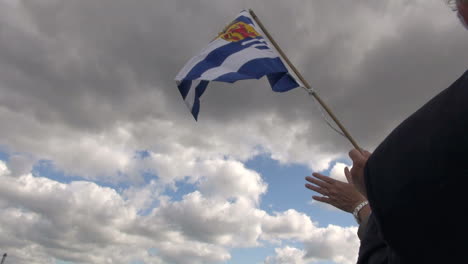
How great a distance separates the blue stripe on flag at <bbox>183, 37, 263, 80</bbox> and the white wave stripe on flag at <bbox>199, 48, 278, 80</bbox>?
0.14 meters

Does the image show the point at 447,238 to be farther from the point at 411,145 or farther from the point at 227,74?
the point at 227,74

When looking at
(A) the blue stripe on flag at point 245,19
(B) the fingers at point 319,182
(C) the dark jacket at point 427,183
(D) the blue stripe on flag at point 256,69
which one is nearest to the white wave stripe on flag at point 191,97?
(D) the blue stripe on flag at point 256,69

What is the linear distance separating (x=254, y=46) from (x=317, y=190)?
7441 mm

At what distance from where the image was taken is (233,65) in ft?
35.3

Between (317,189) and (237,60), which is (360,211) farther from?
(237,60)

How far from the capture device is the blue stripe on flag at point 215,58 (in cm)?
1036

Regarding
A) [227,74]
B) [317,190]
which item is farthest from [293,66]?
[317,190]

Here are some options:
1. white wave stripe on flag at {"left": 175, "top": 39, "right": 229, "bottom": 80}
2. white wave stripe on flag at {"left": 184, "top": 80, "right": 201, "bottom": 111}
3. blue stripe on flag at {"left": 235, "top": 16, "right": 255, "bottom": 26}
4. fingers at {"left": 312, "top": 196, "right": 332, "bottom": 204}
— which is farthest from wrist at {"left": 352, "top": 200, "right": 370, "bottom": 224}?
blue stripe on flag at {"left": 235, "top": 16, "right": 255, "bottom": 26}

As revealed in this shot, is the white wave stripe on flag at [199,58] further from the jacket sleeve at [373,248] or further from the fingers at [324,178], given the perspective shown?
the jacket sleeve at [373,248]

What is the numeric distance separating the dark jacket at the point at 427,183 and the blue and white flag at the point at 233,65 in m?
8.14

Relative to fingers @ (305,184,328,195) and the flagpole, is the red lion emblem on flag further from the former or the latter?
fingers @ (305,184,328,195)

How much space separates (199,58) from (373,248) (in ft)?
29.7

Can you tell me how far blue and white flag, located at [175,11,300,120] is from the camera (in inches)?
409

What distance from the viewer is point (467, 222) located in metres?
1.91
